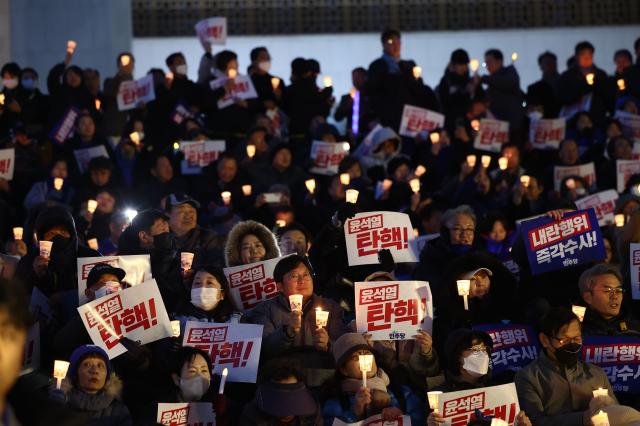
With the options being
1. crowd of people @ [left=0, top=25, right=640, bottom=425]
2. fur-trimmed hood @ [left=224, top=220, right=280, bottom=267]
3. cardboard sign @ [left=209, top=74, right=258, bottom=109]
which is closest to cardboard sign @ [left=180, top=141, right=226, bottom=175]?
crowd of people @ [left=0, top=25, right=640, bottom=425]

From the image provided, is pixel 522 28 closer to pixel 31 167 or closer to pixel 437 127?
pixel 437 127

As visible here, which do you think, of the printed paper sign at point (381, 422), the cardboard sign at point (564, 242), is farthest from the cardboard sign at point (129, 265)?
the cardboard sign at point (564, 242)

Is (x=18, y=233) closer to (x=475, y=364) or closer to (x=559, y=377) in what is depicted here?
(x=475, y=364)

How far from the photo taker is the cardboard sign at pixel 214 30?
14.6 metres

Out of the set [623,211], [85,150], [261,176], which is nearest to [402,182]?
[261,176]

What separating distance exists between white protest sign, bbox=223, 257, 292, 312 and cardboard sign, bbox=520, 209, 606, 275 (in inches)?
64.6

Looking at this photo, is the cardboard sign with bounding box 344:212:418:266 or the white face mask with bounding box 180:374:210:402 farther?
the cardboard sign with bounding box 344:212:418:266

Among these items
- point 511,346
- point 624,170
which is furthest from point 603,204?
point 511,346

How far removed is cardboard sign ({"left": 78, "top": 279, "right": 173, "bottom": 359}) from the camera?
7145 millimetres

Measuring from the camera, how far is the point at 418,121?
523 inches

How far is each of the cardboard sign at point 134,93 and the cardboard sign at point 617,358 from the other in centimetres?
728

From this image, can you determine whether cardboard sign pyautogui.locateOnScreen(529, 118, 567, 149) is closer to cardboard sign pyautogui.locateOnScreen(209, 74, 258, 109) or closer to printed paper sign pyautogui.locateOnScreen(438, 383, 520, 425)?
cardboard sign pyautogui.locateOnScreen(209, 74, 258, 109)

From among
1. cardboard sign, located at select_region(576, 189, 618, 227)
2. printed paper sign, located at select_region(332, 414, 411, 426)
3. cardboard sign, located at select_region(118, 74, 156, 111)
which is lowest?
Result: printed paper sign, located at select_region(332, 414, 411, 426)

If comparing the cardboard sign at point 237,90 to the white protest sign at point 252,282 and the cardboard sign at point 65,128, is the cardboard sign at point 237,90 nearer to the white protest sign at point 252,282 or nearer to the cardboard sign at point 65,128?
the cardboard sign at point 65,128
